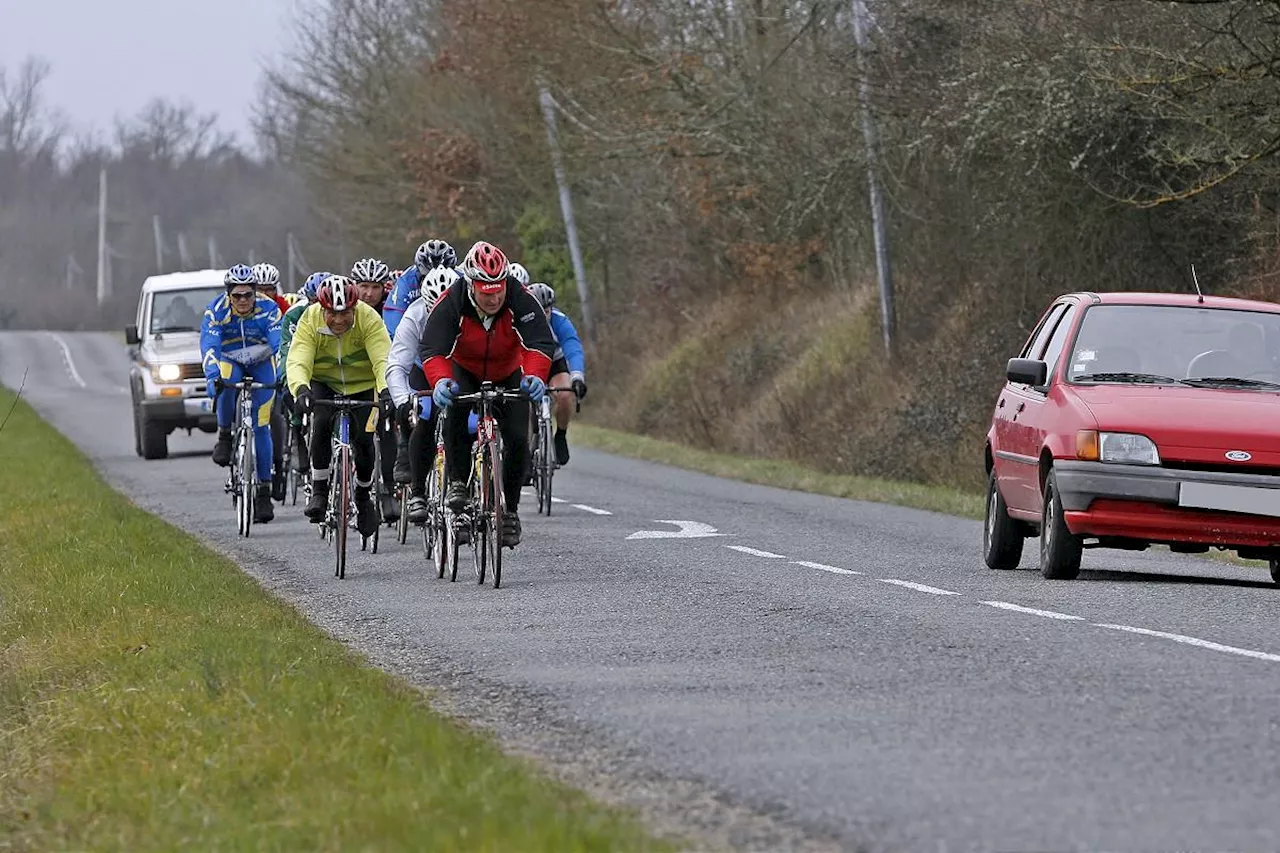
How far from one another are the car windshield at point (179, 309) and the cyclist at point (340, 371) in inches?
599

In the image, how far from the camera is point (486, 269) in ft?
43.8

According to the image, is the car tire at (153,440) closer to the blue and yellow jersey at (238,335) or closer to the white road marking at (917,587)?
the blue and yellow jersey at (238,335)

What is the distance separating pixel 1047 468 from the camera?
1373 centimetres

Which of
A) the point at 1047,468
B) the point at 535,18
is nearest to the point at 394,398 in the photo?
the point at 1047,468

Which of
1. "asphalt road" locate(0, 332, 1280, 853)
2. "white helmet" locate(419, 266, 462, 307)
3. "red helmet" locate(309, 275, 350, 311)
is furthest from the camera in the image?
Result: "red helmet" locate(309, 275, 350, 311)

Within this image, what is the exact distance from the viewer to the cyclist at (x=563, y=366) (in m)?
14.5

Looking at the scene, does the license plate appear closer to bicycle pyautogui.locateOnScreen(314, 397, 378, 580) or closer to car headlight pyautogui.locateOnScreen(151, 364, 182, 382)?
bicycle pyautogui.locateOnScreen(314, 397, 378, 580)

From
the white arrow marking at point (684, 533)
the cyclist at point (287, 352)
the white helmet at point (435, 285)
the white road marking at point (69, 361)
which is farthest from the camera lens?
the white road marking at point (69, 361)

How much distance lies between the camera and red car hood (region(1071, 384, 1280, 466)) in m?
12.9

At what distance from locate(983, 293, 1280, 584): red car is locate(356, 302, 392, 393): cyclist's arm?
3.99 m

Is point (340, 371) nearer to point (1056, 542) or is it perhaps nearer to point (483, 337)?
point (483, 337)

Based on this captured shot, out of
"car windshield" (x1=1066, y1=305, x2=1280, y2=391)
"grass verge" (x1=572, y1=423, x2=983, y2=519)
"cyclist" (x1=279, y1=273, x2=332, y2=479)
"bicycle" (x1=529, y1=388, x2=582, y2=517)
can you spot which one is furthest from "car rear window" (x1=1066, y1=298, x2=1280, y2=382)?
"grass verge" (x1=572, y1=423, x2=983, y2=519)

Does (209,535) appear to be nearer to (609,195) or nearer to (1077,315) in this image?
(1077,315)

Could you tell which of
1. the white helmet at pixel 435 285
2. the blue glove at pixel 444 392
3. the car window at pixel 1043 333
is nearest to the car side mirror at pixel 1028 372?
the car window at pixel 1043 333
